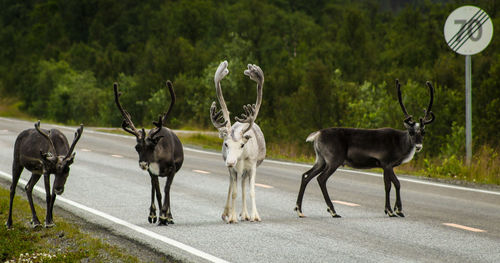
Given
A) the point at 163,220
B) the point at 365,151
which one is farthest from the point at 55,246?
the point at 365,151

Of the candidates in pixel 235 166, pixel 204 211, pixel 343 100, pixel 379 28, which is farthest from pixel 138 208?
pixel 379 28

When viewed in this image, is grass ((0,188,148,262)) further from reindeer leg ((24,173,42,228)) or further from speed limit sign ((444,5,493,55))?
speed limit sign ((444,5,493,55))

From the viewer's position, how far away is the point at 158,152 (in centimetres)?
945

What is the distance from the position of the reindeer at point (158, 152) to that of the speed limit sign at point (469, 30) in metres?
10.8

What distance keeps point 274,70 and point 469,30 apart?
17.3 meters

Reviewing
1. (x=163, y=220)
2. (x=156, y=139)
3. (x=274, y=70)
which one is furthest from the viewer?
(x=274, y=70)

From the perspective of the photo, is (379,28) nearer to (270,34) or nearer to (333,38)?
(333,38)

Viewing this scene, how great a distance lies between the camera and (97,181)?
15562 mm

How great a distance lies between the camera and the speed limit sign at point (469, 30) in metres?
17.9

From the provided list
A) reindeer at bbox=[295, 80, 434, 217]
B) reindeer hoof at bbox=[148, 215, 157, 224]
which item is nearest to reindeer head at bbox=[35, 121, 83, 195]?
reindeer hoof at bbox=[148, 215, 157, 224]

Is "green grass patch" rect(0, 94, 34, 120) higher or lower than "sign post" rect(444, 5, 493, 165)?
lower

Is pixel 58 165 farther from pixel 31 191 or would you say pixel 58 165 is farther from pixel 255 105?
pixel 255 105

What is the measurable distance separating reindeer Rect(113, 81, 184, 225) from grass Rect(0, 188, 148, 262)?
1.20 m

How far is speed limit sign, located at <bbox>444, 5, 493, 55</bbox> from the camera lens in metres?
17.9
